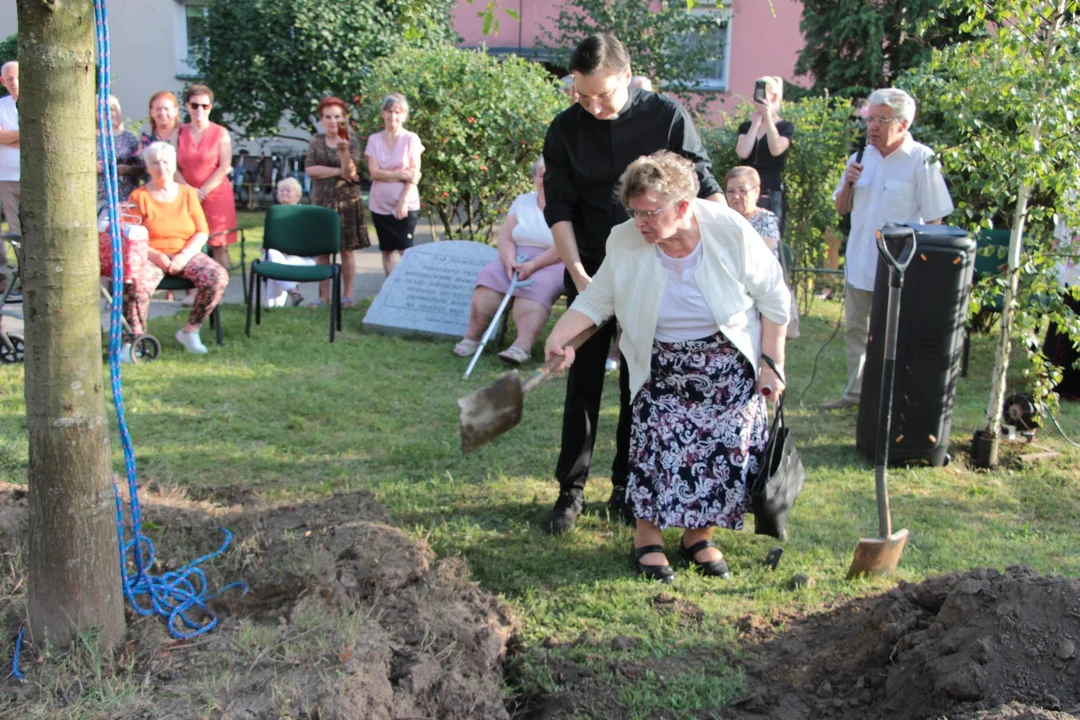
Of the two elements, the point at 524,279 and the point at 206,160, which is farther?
the point at 206,160

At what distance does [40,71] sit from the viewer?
266 centimetres

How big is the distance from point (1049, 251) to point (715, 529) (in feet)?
8.26

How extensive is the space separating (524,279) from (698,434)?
418cm

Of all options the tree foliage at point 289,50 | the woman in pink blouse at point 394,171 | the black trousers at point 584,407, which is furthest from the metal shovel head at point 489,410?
the tree foliage at point 289,50

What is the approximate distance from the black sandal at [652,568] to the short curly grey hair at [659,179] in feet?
4.67

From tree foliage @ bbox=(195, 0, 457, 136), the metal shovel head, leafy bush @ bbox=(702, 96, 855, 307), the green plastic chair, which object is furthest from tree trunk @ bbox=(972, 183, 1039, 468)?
tree foliage @ bbox=(195, 0, 457, 136)

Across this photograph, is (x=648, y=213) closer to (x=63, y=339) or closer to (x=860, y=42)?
(x=63, y=339)

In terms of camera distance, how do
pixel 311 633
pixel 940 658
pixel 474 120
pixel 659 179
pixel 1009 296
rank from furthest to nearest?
pixel 474 120, pixel 1009 296, pixel 659 179, pixel 311 633, pixel 940 658

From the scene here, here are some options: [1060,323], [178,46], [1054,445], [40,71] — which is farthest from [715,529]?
[178,46]

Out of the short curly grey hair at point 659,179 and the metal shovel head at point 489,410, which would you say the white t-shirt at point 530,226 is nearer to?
the metal shovel head at point 489,410

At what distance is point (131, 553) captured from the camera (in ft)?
12.5

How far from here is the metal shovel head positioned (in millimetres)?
3889

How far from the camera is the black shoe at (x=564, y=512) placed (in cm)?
456

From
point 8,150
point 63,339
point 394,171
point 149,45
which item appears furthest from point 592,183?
A: point 149,45
